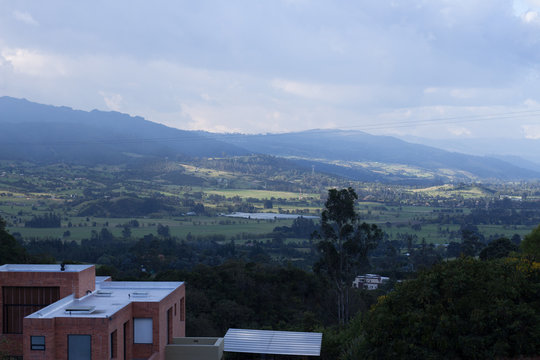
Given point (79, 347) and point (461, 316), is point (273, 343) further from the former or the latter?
point (79, 347)

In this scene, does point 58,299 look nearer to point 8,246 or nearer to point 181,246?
point 8,246

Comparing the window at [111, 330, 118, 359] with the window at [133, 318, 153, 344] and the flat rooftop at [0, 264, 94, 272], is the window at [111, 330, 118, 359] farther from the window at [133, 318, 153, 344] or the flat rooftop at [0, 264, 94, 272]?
the flat rooftop at [0, 264, 94, 272]

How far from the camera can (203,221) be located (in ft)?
Result: 330

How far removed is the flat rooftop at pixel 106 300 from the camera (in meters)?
15.1

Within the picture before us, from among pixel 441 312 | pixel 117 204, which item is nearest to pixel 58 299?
pixel 441 312

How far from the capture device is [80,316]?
14.5 meters

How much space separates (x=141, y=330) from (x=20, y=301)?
3.77 metres

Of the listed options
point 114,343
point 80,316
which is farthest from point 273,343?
point 80,316

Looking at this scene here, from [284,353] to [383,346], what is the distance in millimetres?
3916

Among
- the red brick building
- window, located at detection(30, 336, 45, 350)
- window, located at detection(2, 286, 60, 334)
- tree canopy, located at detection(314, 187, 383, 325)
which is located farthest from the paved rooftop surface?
tree canopy, located at detection(314, 187, 383, 325)

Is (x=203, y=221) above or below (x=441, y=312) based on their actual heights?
below

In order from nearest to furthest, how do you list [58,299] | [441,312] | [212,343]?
[441,312] → [58,299] → [212,343]

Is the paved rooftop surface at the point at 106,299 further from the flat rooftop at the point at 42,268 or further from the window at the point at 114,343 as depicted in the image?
the flat rooftop at the point at 42,268

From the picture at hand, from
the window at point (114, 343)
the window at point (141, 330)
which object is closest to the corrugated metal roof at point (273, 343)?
the window at point (141, 330)
